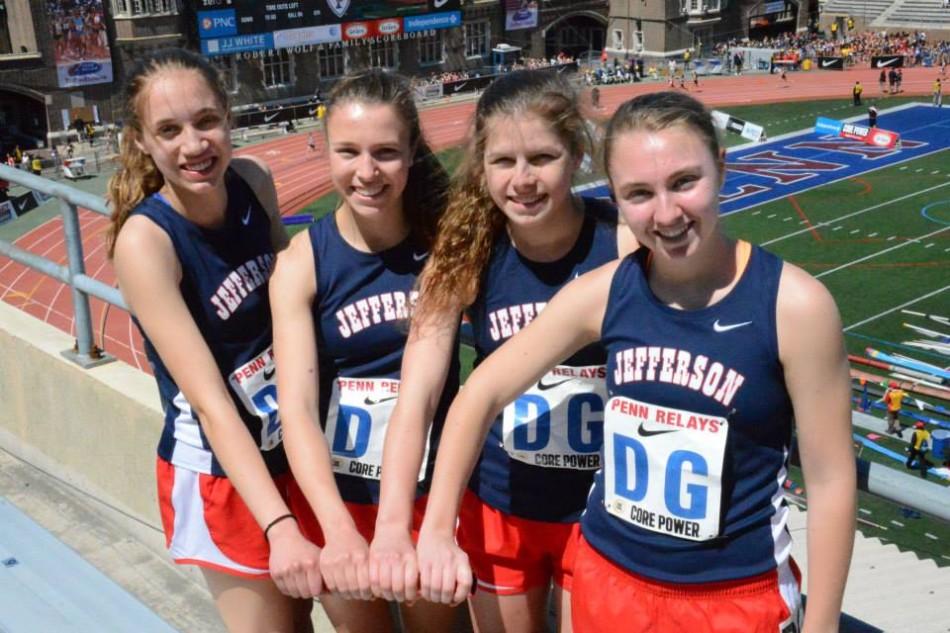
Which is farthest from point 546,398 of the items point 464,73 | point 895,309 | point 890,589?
point 464,73

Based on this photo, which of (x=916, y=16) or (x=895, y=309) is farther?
(x=916, y=16)

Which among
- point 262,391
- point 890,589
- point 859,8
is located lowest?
point 890,589

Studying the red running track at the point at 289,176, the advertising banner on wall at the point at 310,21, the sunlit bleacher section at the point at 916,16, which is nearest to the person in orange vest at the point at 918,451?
the red running track at the point at 289,176

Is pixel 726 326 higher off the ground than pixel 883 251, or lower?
higher

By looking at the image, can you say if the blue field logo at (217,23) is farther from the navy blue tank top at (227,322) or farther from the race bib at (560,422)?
the race bib at (560,422)

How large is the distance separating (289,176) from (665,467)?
114 feet

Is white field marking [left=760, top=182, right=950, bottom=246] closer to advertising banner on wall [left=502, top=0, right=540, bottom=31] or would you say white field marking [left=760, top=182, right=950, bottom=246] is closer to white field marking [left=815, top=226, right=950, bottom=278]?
white field marking [left=815, top=226, right=950, bottom=278]

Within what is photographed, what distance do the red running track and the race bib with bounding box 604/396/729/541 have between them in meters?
0.77

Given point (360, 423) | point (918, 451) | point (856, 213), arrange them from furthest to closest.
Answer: point (856, 213), point (918, 451), point (360, 423)

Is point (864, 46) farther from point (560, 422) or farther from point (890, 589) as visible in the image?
point (560, 422)

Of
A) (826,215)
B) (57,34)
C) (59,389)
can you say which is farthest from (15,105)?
(59,389)

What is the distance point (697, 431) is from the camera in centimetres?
226

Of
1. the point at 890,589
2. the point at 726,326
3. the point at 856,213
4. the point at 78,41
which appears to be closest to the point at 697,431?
the point at 726,326

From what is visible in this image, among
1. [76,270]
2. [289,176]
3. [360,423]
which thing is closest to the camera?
[360,423]
